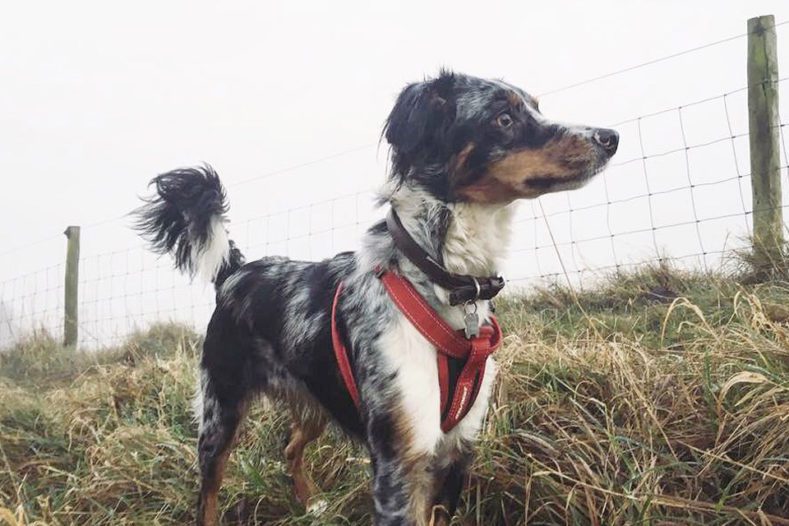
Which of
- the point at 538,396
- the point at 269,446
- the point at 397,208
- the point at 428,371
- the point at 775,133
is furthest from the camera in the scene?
the point at 775,133

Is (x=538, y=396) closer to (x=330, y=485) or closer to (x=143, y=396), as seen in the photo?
(x=330, y=485)

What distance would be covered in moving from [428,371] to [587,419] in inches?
36.8

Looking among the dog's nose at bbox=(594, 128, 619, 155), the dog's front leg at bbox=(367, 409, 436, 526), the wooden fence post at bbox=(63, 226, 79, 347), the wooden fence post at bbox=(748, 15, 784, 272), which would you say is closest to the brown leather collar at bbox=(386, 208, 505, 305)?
the dog's front leg at bbox=(367, 409, 436, 526)

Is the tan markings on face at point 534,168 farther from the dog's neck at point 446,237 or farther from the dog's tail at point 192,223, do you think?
the dog's tail at point 192,223

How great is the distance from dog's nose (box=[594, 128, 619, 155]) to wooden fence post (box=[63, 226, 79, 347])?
913 cm

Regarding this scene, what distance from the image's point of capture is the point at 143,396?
195 inches

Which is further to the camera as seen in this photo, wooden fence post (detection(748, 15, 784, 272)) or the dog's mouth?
wooden fence post (detection(748, 15, 784, 272))

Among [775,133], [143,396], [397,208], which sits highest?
[397,208]

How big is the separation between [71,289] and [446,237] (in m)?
9.45

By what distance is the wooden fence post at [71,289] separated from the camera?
1002 cm

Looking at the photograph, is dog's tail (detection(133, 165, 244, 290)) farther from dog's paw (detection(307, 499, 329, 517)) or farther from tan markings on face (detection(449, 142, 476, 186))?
tan markings on face (detection(449, 142, 476, 186))

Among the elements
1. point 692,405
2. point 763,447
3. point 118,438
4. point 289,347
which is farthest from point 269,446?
point 763,447

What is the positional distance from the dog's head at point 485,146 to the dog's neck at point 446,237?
0.05 metres

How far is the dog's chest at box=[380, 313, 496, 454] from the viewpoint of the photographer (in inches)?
90.5
